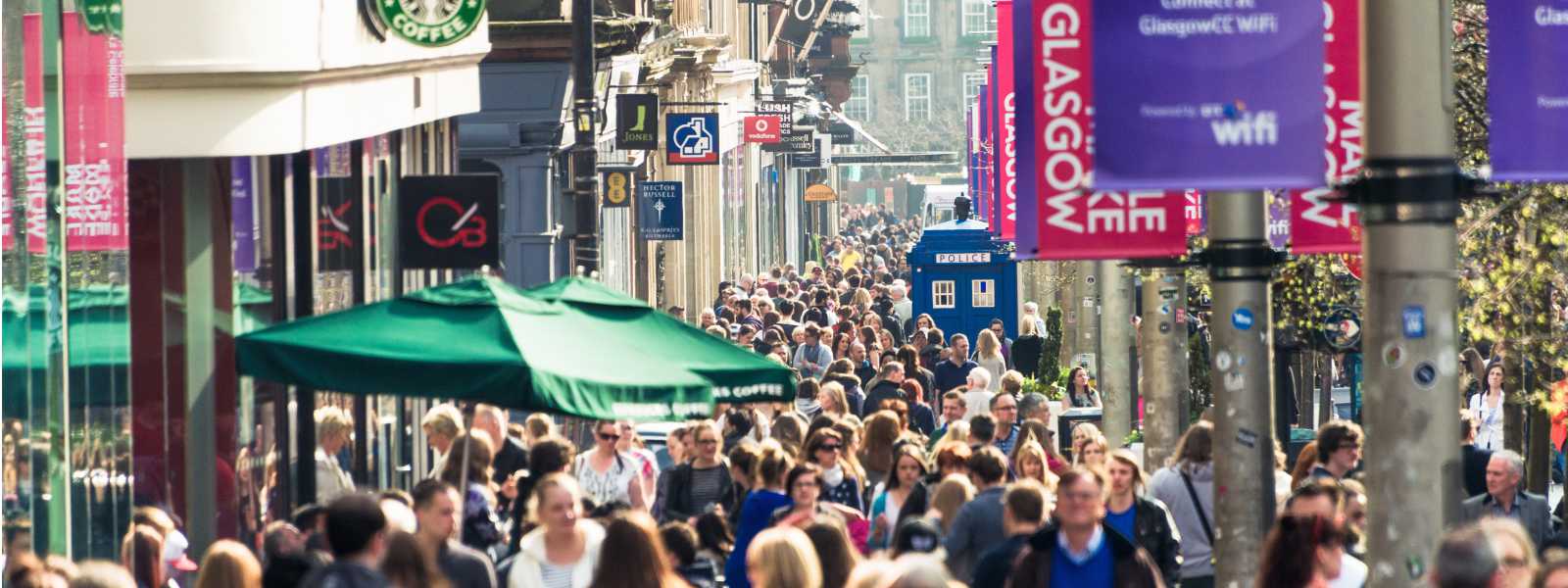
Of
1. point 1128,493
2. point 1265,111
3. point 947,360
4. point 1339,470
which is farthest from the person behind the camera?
point 947,360

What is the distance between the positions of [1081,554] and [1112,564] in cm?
12

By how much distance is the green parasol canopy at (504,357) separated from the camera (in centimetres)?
1000

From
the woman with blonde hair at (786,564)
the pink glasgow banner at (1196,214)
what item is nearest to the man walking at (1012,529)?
the woman with blonde hair at (786,564)

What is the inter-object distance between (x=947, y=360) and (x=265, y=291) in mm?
10441

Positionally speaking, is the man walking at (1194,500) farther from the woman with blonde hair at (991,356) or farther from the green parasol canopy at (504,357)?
the woman with blonde hair at (991,356)

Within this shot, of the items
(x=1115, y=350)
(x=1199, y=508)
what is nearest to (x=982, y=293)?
(x=1115, y=350)

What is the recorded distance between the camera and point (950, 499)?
35.7ft

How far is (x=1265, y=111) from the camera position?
7461 millimetres

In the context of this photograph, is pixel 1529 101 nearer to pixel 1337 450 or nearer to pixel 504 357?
pixel 1337 450

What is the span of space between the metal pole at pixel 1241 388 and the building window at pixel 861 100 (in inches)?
5371

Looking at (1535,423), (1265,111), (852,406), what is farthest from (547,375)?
(1535,423)

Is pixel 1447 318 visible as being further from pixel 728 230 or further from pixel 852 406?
pixel 728 230

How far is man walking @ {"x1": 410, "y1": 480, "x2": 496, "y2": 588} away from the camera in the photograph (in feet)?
28.6

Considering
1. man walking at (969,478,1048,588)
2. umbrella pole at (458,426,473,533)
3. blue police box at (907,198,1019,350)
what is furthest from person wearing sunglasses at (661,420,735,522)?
blue police box at (907,198,1019,350)
